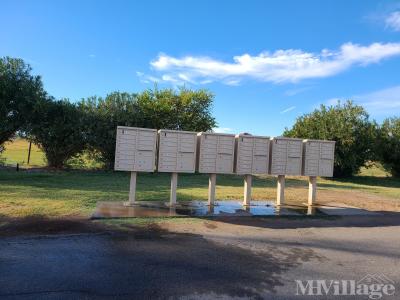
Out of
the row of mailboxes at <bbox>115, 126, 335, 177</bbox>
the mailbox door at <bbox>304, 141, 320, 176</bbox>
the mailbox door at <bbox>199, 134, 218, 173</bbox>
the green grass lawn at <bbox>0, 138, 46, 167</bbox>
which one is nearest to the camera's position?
the row of mailboxes at <bbox>115, 126, 335, 177</bbox>

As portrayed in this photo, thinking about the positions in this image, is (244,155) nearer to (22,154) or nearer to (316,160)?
(316,160)

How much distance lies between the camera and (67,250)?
5.52m

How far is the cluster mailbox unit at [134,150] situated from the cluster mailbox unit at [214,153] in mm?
1178

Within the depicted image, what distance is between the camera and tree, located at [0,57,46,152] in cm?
1783

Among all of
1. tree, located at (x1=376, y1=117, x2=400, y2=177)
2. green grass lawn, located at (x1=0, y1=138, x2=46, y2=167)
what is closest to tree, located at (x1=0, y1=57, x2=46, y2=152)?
green grass lawn, located at (x1=0, y1=138, x2=46, y2=167)

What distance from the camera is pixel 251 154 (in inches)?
395

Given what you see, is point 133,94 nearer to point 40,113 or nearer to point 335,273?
point 40,113

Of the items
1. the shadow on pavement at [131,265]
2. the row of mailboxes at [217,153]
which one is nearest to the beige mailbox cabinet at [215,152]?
the row of mailboxes at [217,153]

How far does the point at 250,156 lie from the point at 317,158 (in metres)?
2.04

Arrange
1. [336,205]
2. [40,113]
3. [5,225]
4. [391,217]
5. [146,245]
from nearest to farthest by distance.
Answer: [146,245] → [5,225] → [391,217] → [336,205] → [40,113]

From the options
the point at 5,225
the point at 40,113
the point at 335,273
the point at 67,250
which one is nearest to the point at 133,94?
the point at 40,113

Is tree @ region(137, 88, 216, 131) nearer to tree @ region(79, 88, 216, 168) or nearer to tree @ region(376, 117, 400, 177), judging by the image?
tree @ region(79, 88, 216, 168)

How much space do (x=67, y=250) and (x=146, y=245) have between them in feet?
3.76

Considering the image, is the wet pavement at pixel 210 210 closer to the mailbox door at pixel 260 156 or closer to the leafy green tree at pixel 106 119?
the mailbox door at pixel 260 156
